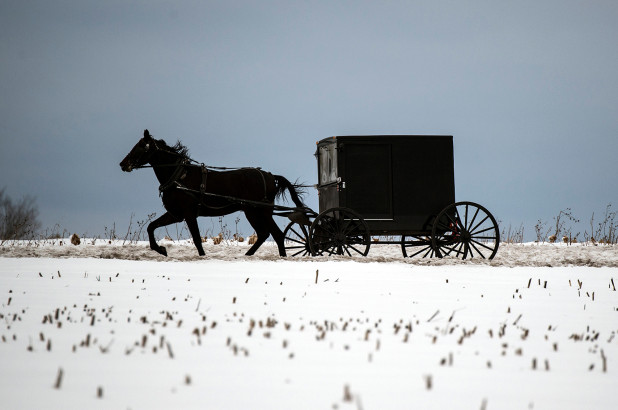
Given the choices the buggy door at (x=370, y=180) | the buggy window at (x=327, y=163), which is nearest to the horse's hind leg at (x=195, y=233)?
the buggy window at (x=327, y=163)

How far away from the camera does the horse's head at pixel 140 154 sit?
36.4ft

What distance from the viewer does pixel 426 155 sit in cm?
1094

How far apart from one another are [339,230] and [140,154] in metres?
3.79

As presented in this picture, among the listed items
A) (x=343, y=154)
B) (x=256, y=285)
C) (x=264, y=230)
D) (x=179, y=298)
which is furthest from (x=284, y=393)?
(x=264, y=230)

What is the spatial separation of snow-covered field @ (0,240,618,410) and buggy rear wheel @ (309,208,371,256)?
2.98 metres

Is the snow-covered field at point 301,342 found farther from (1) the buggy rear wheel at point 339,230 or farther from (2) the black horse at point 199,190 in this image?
(2) the black horse at point 199,190

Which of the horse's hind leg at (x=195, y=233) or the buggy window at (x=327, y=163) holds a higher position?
the buggy window at (x=327, y=163)

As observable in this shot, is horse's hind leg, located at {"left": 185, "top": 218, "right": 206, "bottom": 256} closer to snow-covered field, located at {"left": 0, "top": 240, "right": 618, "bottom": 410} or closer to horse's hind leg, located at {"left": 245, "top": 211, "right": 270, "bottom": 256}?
horse's hind leg, located at {"left": 245, "top": 211, "right": 270, "bottom": 256}

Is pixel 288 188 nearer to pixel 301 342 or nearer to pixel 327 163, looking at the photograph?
pixel 327 163

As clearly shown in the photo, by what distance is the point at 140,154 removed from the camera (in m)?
11.1

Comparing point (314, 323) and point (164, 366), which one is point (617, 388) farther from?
point (164, 366)

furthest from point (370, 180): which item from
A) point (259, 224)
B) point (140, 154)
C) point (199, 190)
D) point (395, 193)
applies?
point (140, 154)

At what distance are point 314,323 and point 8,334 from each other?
1.99m

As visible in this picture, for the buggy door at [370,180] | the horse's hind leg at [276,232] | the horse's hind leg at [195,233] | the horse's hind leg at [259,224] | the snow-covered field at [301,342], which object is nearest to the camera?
the snow-covered field at [301,342]
